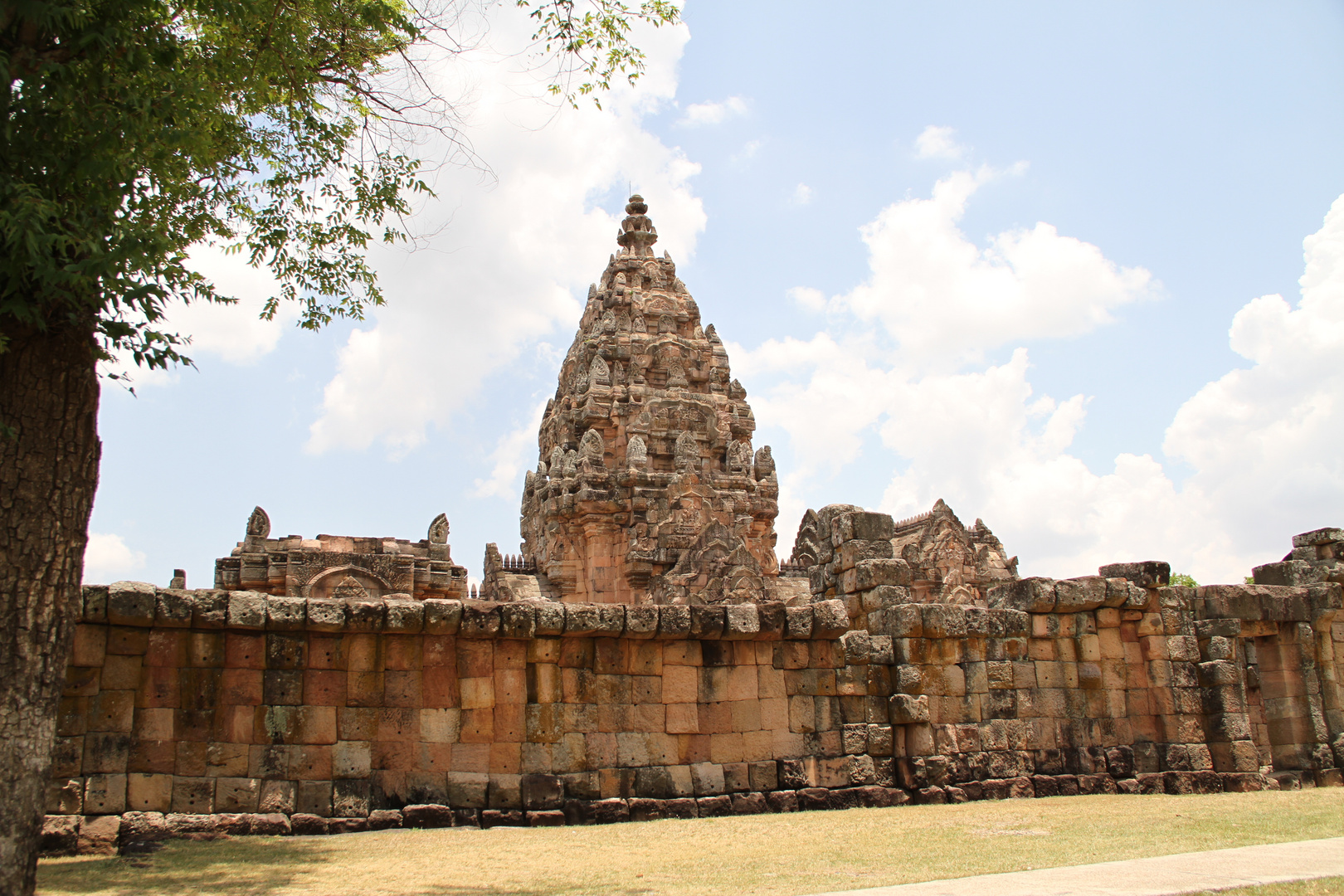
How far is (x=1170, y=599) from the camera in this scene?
10.6 m

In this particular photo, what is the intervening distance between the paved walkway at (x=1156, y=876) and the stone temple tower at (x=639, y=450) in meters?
19.1

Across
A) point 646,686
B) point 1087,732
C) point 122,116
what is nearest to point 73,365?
point 122,116

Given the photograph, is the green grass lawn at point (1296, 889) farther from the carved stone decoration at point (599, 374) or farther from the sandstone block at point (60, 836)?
the carved stone decoration at point (599, 374)

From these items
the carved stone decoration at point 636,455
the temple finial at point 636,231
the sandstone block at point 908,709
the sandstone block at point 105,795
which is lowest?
the sandstone block at point 105,795

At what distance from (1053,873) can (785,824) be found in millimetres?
2793

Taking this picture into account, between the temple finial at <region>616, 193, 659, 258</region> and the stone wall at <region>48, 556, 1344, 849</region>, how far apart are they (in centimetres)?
2336

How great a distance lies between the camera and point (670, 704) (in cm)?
868

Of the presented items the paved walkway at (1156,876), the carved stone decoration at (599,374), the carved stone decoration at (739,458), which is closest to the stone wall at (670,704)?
the paved walkway at (1156,876)

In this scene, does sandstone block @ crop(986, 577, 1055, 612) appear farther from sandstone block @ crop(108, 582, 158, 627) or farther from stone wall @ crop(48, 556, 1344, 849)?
sandstone block @ crop(108, 582, 158, 627)

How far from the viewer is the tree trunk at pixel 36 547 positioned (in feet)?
15.6

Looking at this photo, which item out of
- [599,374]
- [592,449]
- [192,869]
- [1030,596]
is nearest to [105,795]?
[192,869]

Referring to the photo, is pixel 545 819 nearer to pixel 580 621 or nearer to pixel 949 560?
pixel 580 621

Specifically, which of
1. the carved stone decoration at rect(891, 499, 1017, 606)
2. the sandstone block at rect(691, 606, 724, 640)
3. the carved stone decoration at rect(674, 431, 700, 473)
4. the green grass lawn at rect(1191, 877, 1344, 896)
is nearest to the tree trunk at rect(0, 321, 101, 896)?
the sandstone block at rect(691, 606, 724, 640)

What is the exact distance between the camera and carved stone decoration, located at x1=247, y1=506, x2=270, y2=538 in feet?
65.1
